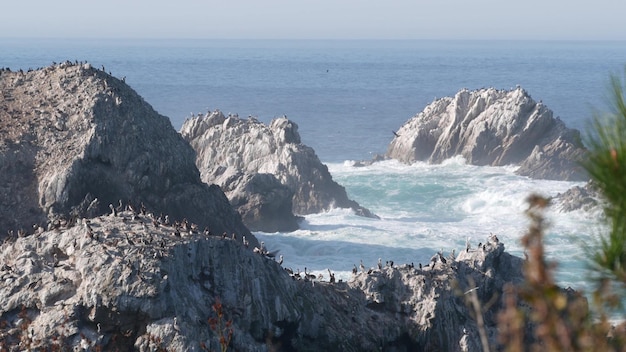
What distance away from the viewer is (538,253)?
4.86 meters

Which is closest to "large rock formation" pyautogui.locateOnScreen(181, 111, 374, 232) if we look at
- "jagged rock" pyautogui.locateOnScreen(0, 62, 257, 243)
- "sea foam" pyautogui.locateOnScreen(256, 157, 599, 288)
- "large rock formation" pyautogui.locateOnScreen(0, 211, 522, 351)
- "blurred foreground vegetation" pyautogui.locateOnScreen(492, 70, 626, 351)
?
"sea foam" pyautogui.locateOnScreen(256, 157, 599, 288)

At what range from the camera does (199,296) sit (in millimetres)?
24047

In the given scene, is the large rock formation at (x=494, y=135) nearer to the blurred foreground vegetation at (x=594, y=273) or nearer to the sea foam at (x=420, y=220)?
the sea foam at (x=420, y=220)

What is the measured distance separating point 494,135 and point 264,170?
25382 millimetres

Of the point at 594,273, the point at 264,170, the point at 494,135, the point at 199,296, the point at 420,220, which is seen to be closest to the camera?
the point at 594,273

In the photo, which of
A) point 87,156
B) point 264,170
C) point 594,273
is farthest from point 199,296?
point 264,170

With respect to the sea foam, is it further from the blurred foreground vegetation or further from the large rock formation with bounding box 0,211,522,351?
the blurred foreground vegetation

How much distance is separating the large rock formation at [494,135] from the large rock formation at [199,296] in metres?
47.1

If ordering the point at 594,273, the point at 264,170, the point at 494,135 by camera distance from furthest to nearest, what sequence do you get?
the point at 494,135 < the point at 264,170 < the point at 594,273

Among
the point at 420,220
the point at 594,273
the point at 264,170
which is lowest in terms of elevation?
the point at 420,220

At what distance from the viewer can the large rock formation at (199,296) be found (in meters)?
22.7

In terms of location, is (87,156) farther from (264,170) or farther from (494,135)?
(494,135)

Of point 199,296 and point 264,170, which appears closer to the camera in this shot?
point 199,296

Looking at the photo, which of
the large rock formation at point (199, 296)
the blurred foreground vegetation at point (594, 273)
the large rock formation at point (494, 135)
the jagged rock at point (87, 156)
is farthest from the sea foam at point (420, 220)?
the blurred foreground vegetation at point (594, 273)
